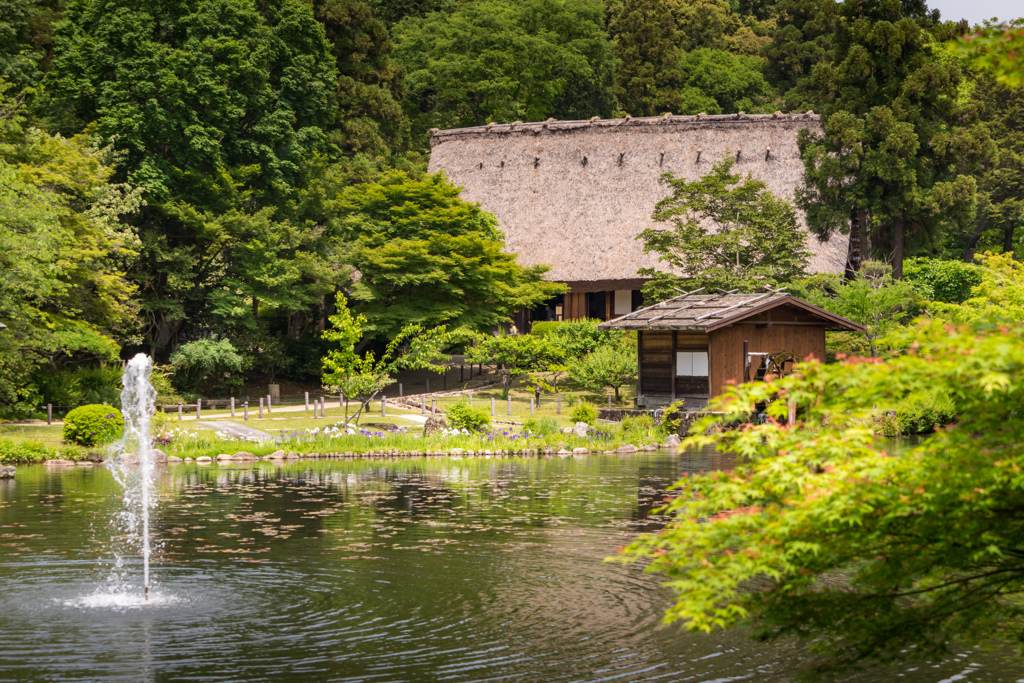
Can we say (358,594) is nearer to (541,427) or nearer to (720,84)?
(541,427)

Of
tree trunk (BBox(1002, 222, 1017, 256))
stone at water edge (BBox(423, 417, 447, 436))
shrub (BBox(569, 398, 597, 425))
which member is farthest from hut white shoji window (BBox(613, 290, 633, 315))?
tree trunk (BBox(1002, 222, 1017, 256))

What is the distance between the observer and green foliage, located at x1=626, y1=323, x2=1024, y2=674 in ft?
20.5

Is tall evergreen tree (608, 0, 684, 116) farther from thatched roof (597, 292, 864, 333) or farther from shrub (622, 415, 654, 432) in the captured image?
shrub (622, 415, 654, 432)

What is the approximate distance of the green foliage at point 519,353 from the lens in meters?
40.7

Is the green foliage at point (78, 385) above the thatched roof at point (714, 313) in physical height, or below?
below

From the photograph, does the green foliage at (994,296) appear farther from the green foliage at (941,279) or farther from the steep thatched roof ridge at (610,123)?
the steep thatched roof ridge at (610,123)

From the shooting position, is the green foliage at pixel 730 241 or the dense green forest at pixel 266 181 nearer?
the dense green forest at pixel 266 181

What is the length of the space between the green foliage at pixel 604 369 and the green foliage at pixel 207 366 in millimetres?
13312

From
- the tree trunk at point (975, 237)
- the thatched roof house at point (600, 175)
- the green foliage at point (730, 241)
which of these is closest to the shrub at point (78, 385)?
the thatched roof house at point (600, 175)

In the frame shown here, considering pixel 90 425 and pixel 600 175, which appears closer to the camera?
pixel 90 425

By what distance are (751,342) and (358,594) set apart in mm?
26140

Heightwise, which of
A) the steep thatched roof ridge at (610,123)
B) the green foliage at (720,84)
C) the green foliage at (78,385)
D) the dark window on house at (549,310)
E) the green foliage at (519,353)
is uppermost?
the green foliage at (720,84)

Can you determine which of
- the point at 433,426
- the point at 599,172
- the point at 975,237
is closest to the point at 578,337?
the point at 599,172

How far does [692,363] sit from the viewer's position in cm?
3672
